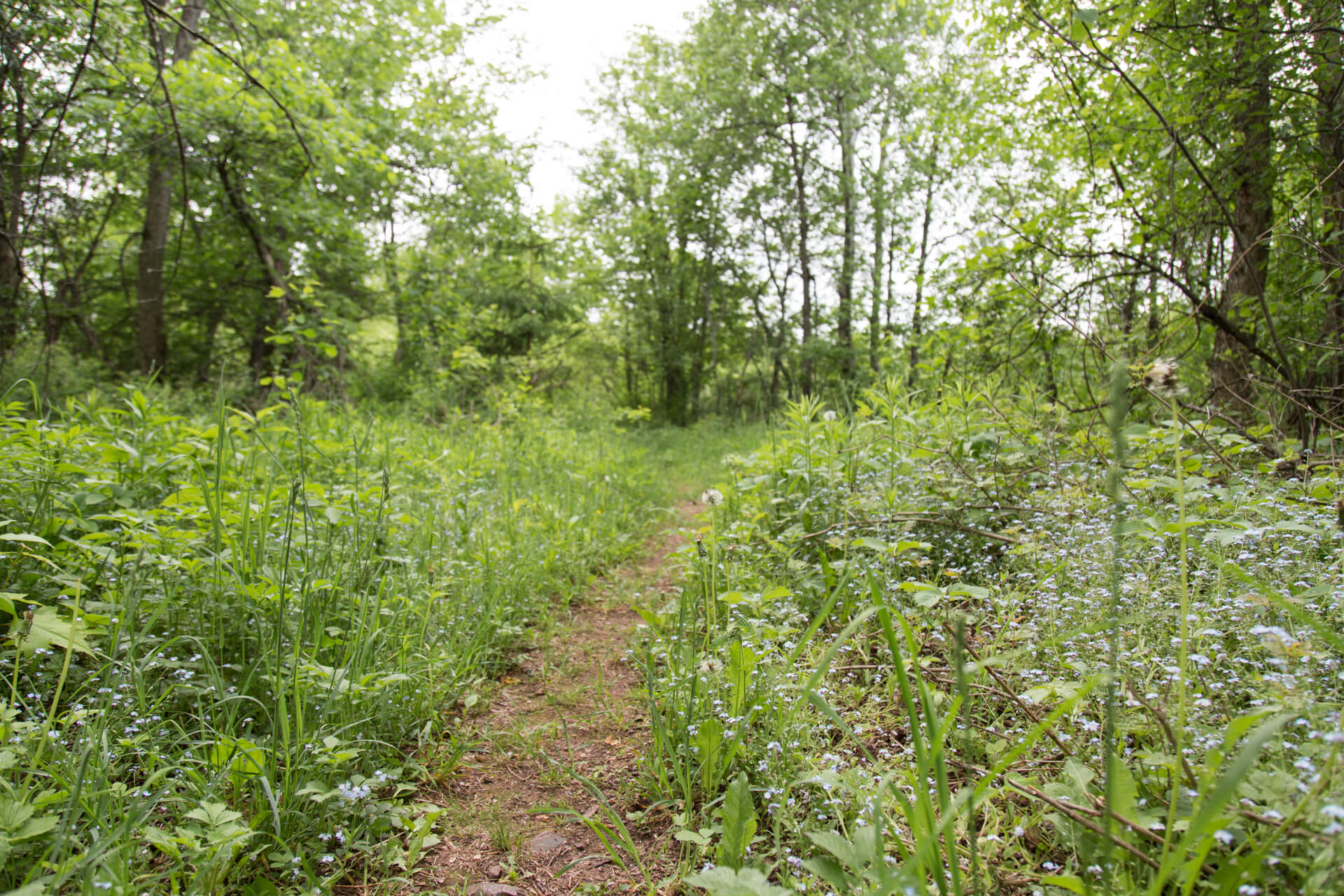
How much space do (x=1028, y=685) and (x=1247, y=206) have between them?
3695 millimetres

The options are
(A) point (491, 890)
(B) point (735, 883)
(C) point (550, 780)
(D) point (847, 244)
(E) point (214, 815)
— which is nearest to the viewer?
(B) point (735, 883)

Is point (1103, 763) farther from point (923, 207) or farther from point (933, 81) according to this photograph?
point (923, 207)

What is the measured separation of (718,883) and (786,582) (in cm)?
172

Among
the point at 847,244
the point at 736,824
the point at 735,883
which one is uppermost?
the point at 847,244

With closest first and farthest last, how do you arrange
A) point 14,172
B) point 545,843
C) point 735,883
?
point 735,883 → point 545,843 → point 14,172

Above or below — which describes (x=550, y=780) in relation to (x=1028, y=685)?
below

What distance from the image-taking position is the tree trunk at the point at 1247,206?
301 cm

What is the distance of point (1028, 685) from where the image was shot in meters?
1.65

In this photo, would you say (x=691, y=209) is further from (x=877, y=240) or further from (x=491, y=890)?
(x=491, y=890)

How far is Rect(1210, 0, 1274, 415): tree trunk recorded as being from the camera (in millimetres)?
3008

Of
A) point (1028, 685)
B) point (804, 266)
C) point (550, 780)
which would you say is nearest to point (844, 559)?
point (1028, 685)

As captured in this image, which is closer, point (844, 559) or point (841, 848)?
point (841, 848)

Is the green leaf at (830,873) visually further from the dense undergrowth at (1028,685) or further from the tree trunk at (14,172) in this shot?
the tree trunk at (14,172)

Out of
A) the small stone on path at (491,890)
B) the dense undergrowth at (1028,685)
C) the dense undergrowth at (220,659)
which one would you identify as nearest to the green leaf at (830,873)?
the dense undergrowth at (1028,685)
